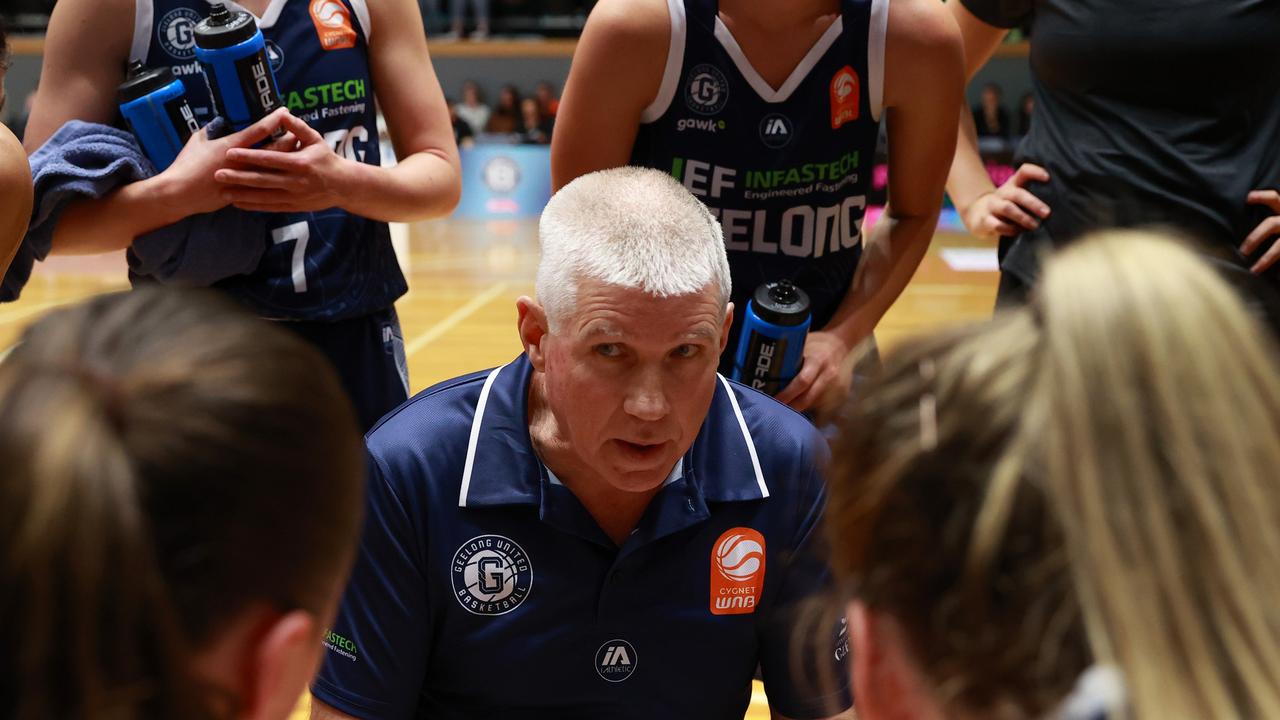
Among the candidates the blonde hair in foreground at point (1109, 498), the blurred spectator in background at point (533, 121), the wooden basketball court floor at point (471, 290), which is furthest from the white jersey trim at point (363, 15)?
the blurred spectator in background at point (533, 121)

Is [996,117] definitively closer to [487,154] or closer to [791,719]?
[487,154]

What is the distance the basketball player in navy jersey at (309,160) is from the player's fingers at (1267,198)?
145 centimetres

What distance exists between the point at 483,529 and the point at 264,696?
96cm

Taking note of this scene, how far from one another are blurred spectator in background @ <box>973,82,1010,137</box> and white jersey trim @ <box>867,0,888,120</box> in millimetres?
12053

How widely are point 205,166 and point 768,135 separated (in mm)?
997

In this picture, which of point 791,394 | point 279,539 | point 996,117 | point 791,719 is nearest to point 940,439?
point 279,539

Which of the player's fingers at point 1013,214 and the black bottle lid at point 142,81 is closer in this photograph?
the black bottle lid at point 142,81

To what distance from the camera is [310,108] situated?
2307mm

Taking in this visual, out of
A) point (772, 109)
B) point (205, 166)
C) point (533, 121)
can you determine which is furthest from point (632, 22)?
point (533, 121)

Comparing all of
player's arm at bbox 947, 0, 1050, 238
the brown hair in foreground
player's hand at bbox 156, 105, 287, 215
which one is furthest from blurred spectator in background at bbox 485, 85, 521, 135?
the brown hair in foreground

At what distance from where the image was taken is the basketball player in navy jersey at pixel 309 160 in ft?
7.09

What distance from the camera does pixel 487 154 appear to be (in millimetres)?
12438

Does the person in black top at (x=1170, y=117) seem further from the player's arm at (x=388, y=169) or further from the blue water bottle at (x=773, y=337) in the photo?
the player's arm at (x=388, y=169)

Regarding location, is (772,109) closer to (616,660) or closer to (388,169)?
(388,169)
